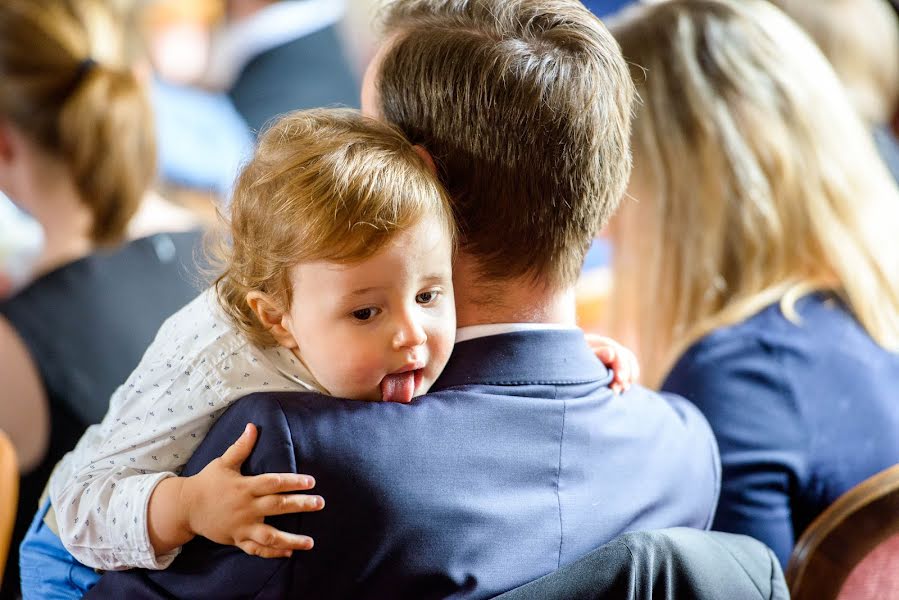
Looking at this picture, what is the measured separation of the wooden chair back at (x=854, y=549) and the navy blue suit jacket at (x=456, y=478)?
22cm

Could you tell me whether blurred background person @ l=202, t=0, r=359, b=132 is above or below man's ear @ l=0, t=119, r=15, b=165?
below

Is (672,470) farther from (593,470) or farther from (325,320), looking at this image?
(325,320)

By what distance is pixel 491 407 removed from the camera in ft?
3.40

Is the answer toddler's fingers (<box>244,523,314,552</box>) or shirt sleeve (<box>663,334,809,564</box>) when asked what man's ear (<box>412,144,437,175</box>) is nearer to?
toddler's fingers (<box>244,523,314,552</box>)

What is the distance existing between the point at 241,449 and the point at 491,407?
0.25 meters

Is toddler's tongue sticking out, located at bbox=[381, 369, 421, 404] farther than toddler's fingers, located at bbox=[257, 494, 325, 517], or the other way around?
toddler's tongue sticking out, located at bbox=[381, 369, 421, 404]

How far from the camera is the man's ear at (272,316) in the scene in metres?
1.04

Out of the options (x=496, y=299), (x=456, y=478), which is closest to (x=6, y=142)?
(x=496, y=299)

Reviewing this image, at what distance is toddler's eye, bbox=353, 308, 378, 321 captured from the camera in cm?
101

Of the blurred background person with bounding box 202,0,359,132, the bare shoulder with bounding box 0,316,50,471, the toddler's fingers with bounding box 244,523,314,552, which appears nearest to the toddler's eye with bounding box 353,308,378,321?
the toddler's fingers with bounding box 244,523,314,552

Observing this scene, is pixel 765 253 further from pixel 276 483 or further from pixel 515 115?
pixel 276 483

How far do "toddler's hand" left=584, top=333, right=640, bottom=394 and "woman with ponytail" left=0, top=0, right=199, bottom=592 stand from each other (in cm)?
76

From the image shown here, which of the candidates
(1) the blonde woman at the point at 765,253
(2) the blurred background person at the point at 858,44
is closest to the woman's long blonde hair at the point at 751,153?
(1) the blonde woman at the point at 765,253

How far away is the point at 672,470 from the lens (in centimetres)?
119
